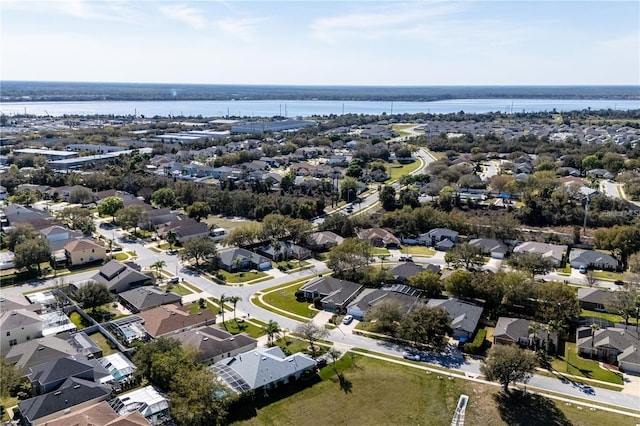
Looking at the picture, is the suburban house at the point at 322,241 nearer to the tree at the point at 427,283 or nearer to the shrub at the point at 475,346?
the tree at the point at 427,283

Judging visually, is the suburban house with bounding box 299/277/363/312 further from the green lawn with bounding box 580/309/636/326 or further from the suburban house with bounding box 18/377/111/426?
the suburban house with bounding box 18/377/111/426

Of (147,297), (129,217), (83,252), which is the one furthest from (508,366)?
(129,217)

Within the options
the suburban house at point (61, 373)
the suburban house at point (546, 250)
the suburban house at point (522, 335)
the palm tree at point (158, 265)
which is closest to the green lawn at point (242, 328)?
the suburban house at point (61, 373)

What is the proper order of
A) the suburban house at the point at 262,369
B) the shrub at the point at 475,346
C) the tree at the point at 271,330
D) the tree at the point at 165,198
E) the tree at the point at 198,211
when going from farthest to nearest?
the tree at the point at 165,198
the tree at the point at 198,211
the tree at the point at 271,330
the shrub at the point at 475,346
the suburban house at the point at 262,369

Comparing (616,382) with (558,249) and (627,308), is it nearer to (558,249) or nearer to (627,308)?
(627,308)

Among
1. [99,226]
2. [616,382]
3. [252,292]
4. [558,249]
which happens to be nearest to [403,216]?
[558,249]

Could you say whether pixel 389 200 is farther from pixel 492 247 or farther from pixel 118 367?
pixel 118 367

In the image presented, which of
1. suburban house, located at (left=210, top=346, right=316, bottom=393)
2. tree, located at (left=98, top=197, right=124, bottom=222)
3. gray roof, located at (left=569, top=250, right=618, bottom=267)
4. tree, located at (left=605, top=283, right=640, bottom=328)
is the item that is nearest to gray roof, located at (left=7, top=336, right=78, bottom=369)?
suburban house, located at (left=210, top=346, right=316, bottom=393)
